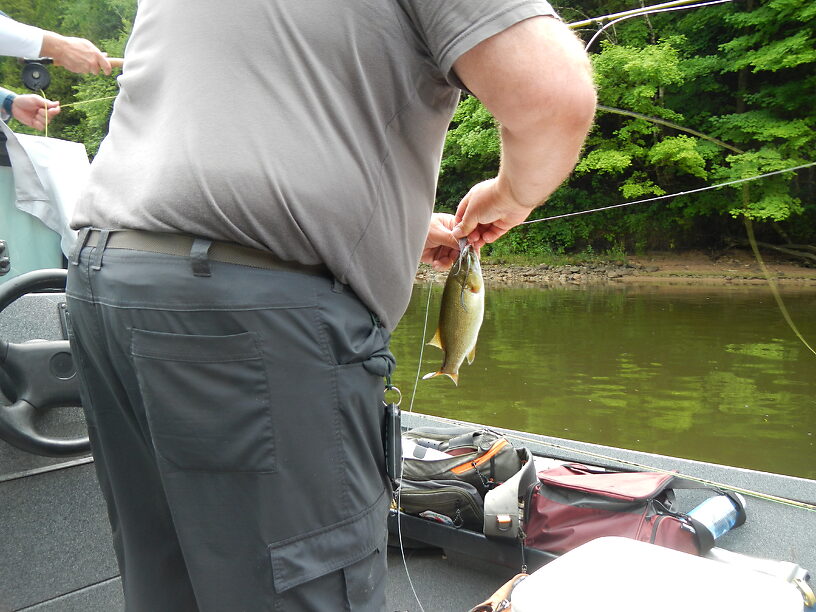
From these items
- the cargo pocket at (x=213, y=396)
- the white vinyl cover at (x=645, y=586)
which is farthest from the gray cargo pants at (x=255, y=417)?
the white vinyl cover at (x=645, y=586)

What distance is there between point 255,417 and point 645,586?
77cm

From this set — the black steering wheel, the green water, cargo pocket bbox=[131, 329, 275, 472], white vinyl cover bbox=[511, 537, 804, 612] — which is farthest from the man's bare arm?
the green water

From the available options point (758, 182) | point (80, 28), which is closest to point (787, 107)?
point (758, 182)

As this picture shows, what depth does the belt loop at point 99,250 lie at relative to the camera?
1.07m

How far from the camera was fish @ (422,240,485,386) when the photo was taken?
6.71 feet

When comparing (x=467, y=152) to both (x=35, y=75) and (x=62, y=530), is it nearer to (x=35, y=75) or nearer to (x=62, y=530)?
(x=35, y=75)

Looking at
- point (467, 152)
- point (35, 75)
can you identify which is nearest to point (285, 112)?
point (35, 75)

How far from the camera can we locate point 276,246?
3.25 feet

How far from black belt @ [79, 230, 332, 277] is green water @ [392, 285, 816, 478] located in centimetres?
576

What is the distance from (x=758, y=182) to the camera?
19.5 metres

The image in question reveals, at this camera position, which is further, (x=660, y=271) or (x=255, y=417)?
(x=660, y=271)

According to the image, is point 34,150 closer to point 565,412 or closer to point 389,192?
point 389,192

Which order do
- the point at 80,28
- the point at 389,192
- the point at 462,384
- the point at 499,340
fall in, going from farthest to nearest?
the point at 80,28 → the point at 499,340 → the point at 462,384 → the point at 389,192

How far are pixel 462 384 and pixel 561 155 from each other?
7664 mm
